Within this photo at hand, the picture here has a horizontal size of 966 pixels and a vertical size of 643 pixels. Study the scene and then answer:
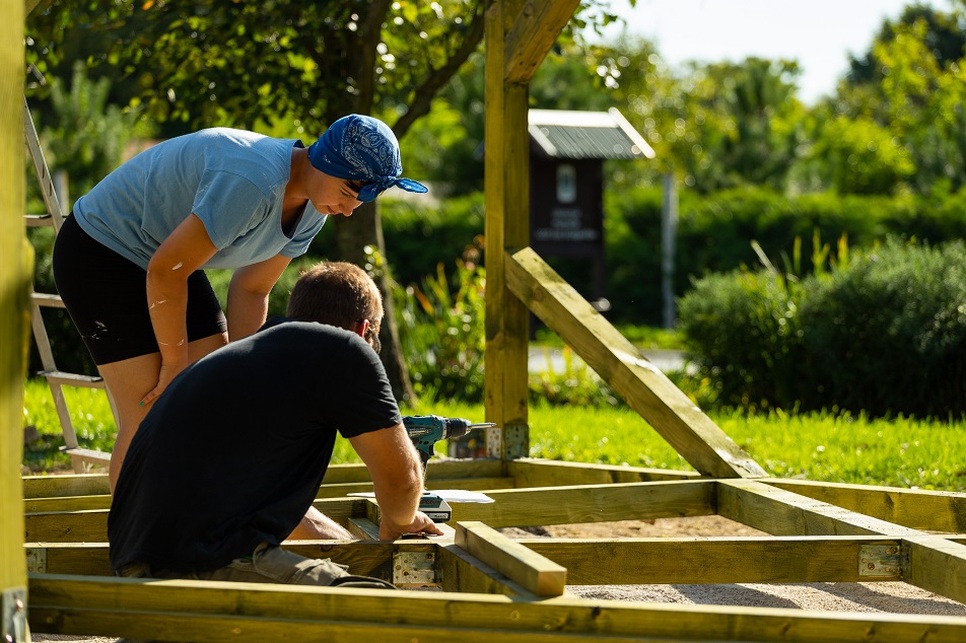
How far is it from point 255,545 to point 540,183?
12966 mm

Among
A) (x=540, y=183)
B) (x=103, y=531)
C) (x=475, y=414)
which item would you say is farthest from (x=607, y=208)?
(x=103, y=531)

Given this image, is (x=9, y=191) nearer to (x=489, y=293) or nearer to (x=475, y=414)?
(x=489, y=293)

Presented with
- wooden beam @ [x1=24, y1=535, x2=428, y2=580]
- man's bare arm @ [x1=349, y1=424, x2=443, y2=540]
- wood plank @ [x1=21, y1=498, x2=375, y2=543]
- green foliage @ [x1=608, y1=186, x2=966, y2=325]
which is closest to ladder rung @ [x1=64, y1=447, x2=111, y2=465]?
wood plank @ [x1=21, y1=498, x2=375, y2=543]

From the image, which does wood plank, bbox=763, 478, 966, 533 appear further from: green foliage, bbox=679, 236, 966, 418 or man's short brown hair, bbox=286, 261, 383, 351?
green foliage, bbox=679, 236, 966, 418

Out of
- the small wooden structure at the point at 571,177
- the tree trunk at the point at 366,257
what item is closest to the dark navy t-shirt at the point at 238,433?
the tree trunk at the point at 366,257

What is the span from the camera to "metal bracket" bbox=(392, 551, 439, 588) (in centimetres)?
319

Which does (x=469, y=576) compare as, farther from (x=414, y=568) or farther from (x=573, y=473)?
(x=573, y=473)

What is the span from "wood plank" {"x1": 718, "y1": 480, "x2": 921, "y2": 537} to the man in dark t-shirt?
165cm

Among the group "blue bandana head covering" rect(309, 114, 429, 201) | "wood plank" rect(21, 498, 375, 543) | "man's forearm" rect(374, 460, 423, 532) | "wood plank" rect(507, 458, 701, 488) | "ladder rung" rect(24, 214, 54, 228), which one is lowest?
"wood plank" rect(507, 458, 701, 488)

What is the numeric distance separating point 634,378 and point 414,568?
1.91 metres

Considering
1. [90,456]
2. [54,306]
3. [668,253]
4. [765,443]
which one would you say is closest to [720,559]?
[90,456]

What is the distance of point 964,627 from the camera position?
Result: 8.25 ft

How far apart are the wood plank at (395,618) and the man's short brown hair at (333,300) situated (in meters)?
0.67

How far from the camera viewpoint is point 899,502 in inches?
169
